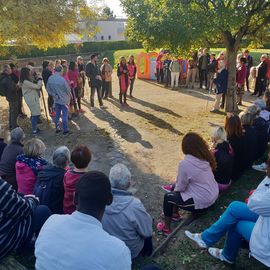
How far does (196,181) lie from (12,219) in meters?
2.50

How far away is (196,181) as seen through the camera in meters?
4.68

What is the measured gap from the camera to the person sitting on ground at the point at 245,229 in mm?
3336

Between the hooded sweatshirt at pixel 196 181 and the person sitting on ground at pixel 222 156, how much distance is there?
24.9 inches

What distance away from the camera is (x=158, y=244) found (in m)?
4.70

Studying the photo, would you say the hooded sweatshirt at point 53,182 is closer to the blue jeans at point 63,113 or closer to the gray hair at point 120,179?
the gray hair at point 120,179

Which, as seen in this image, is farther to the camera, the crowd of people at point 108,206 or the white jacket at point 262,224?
the white jacket at point 262,224

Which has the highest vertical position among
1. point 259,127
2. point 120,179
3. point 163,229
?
point 120,179

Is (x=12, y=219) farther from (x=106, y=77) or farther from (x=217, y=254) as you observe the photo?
(x=106, y=77)

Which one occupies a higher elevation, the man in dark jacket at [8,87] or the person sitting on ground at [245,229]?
the man in dark jacket at [8,87]

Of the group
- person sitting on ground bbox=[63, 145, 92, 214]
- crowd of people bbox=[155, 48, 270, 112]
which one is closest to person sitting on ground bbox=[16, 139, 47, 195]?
person sitting on ground bbox=[63, 145, 92, 214]

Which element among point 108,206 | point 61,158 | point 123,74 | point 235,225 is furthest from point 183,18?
point 108,206

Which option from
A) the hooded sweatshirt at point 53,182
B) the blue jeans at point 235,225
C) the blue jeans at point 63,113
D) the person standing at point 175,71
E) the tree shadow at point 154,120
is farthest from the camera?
the person standing at point 175,71

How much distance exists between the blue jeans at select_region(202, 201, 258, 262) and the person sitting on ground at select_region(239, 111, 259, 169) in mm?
2305

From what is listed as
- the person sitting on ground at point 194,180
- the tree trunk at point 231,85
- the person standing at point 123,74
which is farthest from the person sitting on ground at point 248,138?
the person standing at point 123,74
